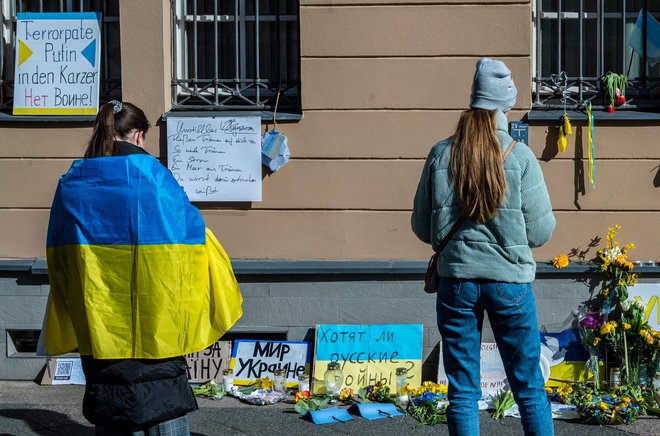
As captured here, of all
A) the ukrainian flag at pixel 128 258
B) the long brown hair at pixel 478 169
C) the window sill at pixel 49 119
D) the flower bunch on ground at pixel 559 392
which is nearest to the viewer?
the ukrainian flag at pixel 128 258

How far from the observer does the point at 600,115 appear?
627cm

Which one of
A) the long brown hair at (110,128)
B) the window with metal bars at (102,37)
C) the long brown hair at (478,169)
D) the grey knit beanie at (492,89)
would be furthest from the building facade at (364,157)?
the long brown hair at (110,128)

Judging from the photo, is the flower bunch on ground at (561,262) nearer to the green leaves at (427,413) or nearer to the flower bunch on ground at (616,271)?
the flower bunch on ground at (616,271)

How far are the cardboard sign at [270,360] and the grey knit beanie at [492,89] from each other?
2.75m

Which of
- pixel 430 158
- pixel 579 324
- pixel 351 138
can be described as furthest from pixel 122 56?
pixel 579 324

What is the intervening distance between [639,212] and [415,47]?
1830mm

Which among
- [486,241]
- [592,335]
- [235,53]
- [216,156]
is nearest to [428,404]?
[592,335]

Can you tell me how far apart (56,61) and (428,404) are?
Result: 3.46 m

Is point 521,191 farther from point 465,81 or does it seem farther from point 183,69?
point 183,69

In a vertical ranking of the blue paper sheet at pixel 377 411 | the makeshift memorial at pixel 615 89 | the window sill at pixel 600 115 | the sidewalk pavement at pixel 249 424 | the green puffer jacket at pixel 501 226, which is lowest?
the sidewalk pavement at pixel 249 424

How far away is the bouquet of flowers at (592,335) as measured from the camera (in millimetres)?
5992

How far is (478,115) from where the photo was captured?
4012 mm

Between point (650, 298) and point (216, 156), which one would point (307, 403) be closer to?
point (216, 156)

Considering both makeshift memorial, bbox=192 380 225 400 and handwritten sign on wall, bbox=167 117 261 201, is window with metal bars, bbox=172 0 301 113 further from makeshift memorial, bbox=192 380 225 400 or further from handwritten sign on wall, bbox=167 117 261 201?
makeshift memorial, bbox=192 380 225 400
